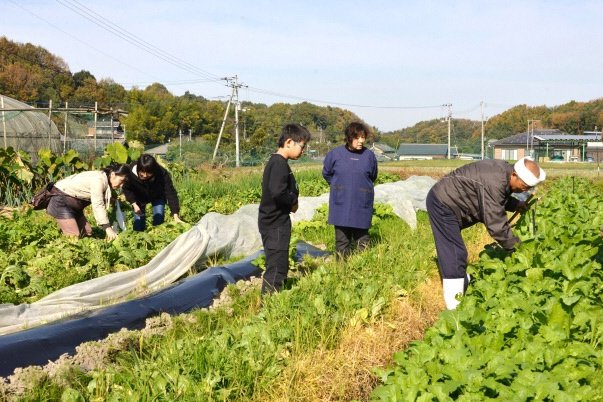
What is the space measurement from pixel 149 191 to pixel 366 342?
3963 mm

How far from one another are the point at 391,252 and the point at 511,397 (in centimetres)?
351

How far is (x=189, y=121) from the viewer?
187 feet

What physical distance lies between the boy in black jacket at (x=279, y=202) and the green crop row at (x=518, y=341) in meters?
1.46

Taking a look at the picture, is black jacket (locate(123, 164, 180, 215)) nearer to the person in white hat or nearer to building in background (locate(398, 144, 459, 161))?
the person in white hat

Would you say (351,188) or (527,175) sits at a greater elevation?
(527,175)

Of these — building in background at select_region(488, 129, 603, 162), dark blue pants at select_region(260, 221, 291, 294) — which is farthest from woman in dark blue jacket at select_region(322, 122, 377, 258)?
building in background at select_region(488, 129, 603, 162)

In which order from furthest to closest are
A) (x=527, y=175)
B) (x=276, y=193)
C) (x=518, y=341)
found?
1. (x=276, y=193)
2. (x=527, y=175)
3. (x=518, y=341)

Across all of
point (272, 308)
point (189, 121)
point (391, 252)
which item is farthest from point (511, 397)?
point (189, 121)

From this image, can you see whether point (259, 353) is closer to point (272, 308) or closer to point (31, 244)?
point (272, 308)

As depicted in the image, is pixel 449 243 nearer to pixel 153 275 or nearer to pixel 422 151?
pixel 153 275

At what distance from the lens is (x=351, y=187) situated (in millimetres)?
5949

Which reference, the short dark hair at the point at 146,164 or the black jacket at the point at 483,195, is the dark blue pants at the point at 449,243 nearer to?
the black jacket at the point at 483,195

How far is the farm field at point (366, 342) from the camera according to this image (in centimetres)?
286

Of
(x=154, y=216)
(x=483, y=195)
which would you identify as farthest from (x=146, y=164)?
(x=483, y=195)
